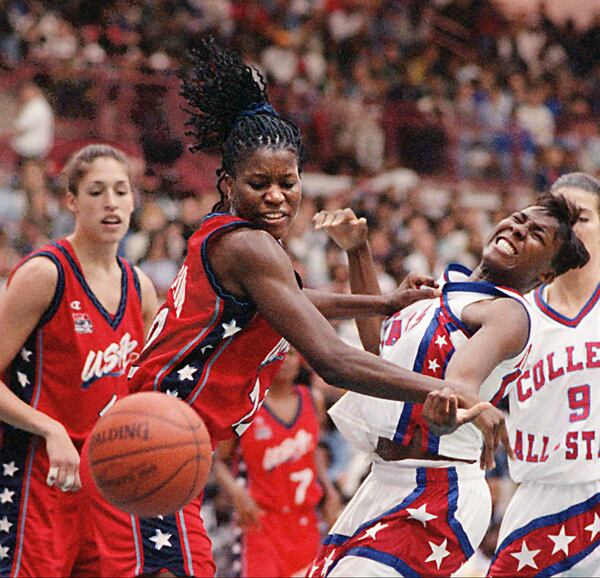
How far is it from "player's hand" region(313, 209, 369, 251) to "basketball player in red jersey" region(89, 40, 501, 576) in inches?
21.2

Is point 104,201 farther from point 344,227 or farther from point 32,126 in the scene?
point 32,126

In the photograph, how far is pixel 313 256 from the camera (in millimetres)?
11055

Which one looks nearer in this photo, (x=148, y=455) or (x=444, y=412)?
(x=444, y=412)

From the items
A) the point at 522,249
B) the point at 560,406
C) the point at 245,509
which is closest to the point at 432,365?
the point at 522,249

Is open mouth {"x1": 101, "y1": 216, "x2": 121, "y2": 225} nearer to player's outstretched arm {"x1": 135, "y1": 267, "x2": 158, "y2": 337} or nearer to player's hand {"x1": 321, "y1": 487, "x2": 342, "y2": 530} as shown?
player's outstretched arm {"x1": 135, "y1": 267, "x2": 158, "y2": 337}

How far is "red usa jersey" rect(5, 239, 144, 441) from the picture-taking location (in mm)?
4570

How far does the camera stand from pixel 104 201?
4883 millimetres

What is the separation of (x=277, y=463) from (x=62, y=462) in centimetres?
267

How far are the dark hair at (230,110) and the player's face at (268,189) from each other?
0.07 m

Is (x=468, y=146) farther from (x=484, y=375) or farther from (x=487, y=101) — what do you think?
(x=484, y=375)

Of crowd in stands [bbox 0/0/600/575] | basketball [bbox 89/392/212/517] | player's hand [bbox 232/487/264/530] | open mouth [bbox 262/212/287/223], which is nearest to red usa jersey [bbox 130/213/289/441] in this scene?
open mouth [bbox 262/212/287/223]

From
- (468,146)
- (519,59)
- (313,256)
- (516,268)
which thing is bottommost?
(516,268)

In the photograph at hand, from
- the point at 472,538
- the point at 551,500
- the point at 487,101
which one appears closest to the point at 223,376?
the point at 472,538

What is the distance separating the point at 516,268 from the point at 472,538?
0.99 m
